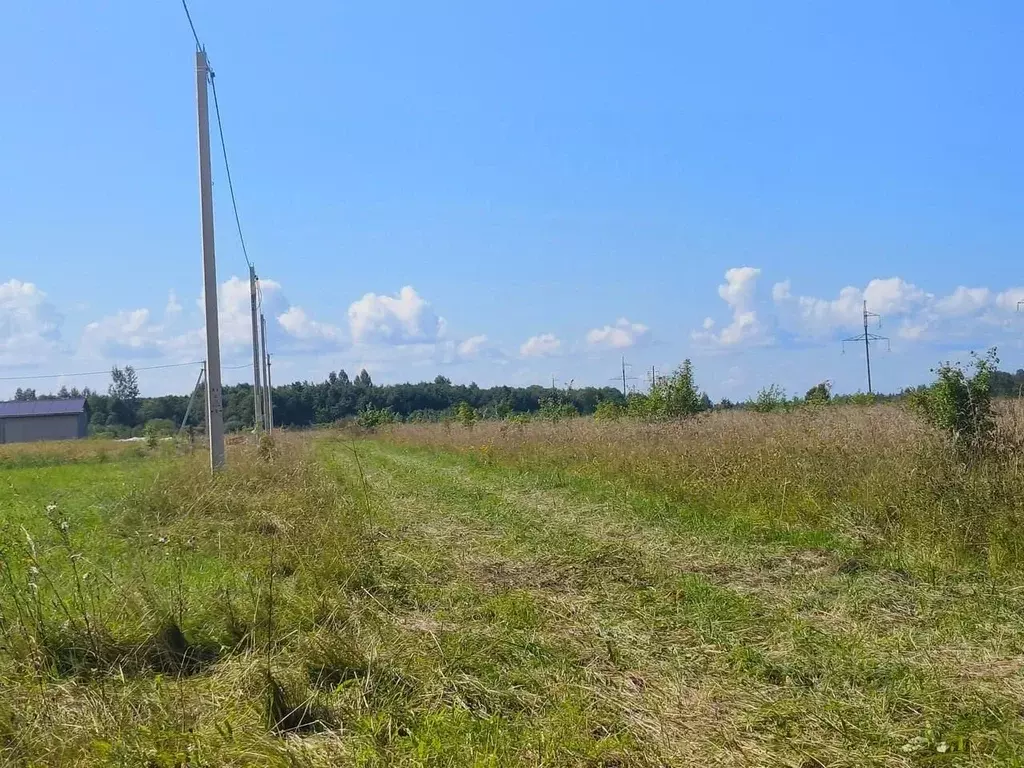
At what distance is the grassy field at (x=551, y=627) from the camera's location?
3463 mm

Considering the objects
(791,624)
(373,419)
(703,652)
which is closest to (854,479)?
(791,624)

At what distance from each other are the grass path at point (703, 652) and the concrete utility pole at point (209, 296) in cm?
614

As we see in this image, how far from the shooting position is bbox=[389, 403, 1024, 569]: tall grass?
7207mm

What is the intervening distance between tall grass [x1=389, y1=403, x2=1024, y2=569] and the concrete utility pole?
6.46 meters

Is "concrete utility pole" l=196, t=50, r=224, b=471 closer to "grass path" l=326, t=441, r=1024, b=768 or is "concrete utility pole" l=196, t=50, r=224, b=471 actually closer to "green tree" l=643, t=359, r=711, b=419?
"grass path" l=326, t=441, r=1024, b=768

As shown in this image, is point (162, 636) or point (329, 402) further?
point (329, 402)

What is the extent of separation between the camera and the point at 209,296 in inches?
541

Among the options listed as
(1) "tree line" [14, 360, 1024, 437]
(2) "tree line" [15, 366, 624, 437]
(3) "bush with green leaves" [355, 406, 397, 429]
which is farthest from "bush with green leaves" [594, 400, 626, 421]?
(3) "bush with green leaves" [355, 406, 397, 429]

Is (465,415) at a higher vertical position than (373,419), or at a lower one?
higher

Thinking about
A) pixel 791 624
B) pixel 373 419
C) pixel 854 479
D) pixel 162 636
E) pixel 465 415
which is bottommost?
pixel 791 624

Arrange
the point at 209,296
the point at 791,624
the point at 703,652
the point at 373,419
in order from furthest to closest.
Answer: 1. the point at 373,419
2. the point at 209,296
3. the point at 791,624
4. the point at 703,652

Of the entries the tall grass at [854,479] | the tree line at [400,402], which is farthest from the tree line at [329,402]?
the tall grass at [854,479]

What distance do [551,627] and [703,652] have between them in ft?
3.30

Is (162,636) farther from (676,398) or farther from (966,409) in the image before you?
(676,398)
